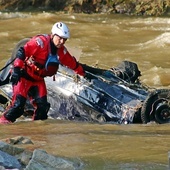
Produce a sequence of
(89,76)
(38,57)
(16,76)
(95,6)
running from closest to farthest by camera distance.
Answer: (16,76)
(38,57)
(89,76)
(95,6)

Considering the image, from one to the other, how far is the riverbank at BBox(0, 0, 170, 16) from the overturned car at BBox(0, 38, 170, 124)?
17.0 meters

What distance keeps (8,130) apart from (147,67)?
791cm

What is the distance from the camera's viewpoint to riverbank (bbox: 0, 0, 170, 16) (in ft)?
88.0

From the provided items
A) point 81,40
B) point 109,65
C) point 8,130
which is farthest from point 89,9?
point 8,130

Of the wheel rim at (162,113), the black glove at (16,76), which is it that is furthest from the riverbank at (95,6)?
the black glove at (16,76)

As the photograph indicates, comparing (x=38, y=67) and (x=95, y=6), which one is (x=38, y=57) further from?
(x=95, y=6)

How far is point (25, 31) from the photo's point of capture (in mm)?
22422

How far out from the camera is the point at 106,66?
52.1ft

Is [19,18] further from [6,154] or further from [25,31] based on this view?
[6,154]

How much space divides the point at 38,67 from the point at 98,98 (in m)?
1.12

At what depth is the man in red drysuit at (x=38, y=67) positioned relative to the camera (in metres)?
8.73

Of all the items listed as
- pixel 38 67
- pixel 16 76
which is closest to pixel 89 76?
pixel 38 67

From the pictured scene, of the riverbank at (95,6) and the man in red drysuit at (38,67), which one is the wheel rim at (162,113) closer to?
the man in red drysuit at (38,67)

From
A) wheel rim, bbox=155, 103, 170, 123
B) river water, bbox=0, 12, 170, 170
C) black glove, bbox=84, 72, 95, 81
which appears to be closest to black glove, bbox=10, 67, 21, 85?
river water, bbox=0, 12, 170, 170
